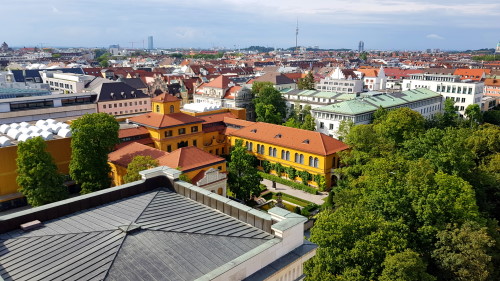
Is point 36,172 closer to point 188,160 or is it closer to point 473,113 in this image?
point 188,160

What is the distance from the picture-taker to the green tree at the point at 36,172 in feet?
140

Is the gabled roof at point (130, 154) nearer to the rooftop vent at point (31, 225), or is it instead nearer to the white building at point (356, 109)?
the rooftop vent at point (31, 225)

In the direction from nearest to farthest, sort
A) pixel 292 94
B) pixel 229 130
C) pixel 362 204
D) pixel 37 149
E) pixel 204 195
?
1. pixel 204 195
2. pixel 362 204
3. pixel 37 149
4. pixel 229 130
5. pixel 292 94

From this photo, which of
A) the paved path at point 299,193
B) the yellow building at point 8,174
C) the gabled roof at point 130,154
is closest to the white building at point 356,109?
the paved path at point 299,193

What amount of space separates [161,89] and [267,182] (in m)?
66.6

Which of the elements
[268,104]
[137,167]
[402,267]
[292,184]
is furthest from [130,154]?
[268,104]

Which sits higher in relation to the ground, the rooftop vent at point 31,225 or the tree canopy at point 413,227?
the rooftop vent at point 31,225

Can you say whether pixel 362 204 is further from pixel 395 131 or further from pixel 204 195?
pixel 395 131

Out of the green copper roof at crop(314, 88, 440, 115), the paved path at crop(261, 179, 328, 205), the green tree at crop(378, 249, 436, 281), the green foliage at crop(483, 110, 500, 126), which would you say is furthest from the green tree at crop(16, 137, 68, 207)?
the green foliage at crop(483, 110, 500, 126)

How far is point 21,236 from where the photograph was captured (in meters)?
18.3

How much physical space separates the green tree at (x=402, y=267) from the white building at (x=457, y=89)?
3716 inches

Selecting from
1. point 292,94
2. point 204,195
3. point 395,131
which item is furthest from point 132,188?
point 292,94

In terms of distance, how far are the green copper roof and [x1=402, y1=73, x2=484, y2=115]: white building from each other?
7.26 meters

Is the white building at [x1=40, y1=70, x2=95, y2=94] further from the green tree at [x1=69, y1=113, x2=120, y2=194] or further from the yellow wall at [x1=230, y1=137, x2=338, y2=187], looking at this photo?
the yellow wall at [x1=230, y1=137, x2=338, y2=187]
